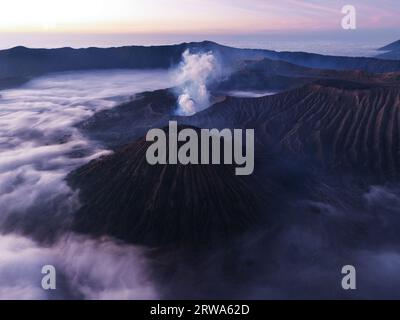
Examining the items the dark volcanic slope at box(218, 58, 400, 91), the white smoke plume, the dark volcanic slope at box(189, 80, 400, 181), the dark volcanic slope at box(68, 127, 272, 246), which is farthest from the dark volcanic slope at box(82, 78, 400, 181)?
the dark volcanic slope at box(218, 58, 400, 91)

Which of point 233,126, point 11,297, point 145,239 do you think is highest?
point 233,126

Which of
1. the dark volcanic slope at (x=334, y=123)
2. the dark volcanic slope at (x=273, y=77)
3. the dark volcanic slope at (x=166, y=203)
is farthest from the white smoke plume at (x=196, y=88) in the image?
the dark volcanic slope at (x=166, y=203)

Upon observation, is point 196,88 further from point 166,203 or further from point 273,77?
point 166,203

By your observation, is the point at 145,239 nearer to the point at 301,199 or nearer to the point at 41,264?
the point at 41,264

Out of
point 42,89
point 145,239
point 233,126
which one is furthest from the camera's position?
point 42,89

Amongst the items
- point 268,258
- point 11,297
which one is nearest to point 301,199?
point 268,258

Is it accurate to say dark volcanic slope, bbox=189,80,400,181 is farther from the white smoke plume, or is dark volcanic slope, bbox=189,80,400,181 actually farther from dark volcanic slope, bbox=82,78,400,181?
the white smoke plume

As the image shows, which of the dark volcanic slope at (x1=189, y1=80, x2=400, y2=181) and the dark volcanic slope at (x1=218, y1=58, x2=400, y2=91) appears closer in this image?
the dark volcanic slope at (x1=189, y1=80, x2=400, y2=181)

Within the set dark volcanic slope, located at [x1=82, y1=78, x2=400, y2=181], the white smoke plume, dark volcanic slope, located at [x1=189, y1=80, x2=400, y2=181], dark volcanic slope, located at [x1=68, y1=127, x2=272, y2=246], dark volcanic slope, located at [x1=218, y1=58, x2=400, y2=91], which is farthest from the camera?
dark volcanic slope, located at [x1=218, y1=58, x2=400, y2=91]

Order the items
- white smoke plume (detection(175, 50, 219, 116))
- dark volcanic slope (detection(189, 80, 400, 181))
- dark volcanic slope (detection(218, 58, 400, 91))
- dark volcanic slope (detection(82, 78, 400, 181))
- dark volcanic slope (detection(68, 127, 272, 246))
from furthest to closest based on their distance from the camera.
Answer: dark volcanic slope (detection(218, 58, 400, 91)), white smoke plume (detection(175, 50, 219, 116)), dark volcanic slope (detection(82, 78, 400, 181)), dark volcanic slope (detection(189, 80, 400, 181)), dark volcanic slope (detection(68, 127, 272, 246))
